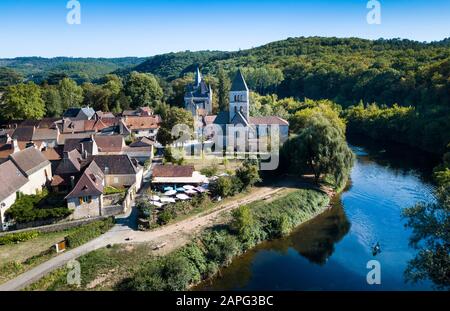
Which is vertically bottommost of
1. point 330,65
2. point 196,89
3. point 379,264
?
point 379,264

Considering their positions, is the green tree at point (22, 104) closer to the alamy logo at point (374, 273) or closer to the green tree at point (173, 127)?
the green tree at point (173, 127)

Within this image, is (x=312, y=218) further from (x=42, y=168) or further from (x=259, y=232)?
(x=42, y=168)

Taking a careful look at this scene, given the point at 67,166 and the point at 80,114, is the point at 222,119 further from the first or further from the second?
the point at 80,114

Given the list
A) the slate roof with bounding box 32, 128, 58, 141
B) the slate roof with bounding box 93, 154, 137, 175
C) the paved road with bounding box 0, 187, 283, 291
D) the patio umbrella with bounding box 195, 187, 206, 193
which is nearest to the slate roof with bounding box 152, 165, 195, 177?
the slate roof with bounding box 93, 154, 137, 175

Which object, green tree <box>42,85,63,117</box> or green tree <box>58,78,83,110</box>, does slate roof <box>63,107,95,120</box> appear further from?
green tree <box>58,78,83,110</box>

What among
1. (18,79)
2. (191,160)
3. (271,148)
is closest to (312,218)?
(271,148)

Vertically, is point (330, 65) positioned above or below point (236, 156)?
above
